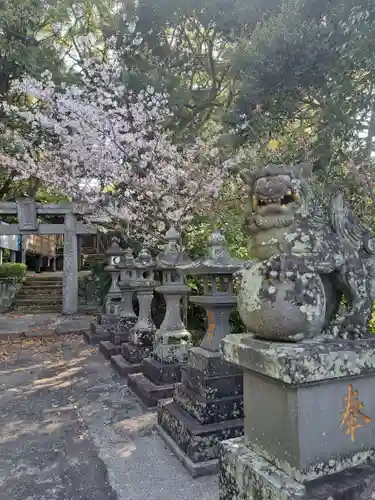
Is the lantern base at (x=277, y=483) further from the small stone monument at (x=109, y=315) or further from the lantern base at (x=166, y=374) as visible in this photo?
the small stone monument at (x=109, y=315)

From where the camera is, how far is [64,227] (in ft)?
47.6

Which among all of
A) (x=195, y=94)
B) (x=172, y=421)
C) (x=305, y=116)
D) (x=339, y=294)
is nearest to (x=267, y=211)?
(x=339, y=294)

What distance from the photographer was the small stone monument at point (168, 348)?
5055 mm

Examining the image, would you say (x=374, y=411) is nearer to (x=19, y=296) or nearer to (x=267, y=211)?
(x=267, y=211)

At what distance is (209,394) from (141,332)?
11.2 ft

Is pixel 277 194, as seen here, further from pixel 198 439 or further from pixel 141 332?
pixel 141 332

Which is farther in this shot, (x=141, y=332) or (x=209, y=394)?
(x=141, y=332)

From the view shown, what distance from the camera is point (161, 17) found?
8.51 meters

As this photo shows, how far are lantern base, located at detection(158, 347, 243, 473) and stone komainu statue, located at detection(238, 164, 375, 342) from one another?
1496 mm

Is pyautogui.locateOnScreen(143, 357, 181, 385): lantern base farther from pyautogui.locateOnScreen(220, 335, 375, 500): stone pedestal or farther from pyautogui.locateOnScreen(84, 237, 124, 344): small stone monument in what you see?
pyautogui.locateOnScreen(84, 237, 124, 344): small stone monument

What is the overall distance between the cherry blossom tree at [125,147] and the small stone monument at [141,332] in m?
1.56

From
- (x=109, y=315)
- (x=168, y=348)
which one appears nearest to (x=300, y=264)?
(x=168, y=348)

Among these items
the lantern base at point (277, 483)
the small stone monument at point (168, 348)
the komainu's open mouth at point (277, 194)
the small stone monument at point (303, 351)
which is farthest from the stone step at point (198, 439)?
the komainu's open mouth at point (277, 194)

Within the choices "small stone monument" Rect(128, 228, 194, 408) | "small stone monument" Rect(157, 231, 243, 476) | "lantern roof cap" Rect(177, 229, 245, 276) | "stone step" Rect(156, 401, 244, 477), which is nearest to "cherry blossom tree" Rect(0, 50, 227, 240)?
"small stone monument" Rect(128, 228, 194, 408)
